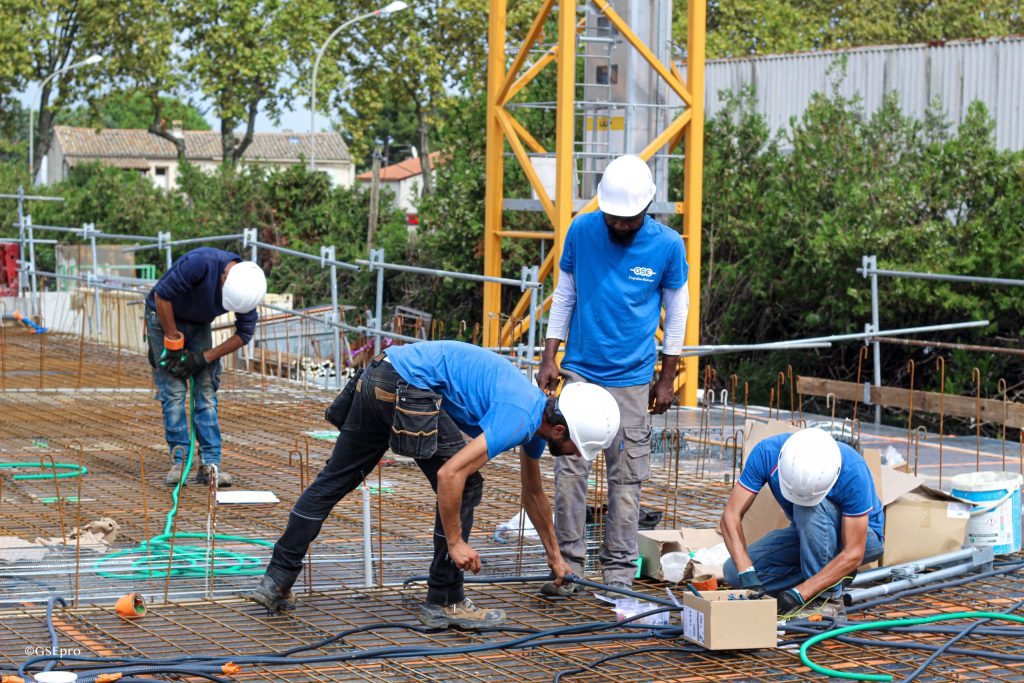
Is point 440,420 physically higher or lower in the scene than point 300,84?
lower

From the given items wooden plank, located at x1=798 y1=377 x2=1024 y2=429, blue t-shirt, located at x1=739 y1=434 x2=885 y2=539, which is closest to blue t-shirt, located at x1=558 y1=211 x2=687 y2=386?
blue t-shirt, located at x1=739 y1=434 x2=885 y2=539

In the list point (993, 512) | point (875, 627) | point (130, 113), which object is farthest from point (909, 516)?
point (130, 113)

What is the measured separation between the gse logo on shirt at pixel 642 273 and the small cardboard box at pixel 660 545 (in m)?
1.16

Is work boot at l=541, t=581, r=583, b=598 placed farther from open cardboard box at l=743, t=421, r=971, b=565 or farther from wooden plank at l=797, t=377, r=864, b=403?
wooden plank at l=797, t=377, r=864, b=403

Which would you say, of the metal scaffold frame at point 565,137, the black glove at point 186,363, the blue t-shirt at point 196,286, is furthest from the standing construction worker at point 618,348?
the metal scaffold frame at point 565,137

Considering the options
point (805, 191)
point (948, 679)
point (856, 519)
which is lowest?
point (948, 679)

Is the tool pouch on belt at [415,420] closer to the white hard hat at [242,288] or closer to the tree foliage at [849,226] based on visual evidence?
the white hard hat at [242,288]

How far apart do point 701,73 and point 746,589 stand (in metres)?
7.13

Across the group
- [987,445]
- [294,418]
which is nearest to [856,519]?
[987,445]

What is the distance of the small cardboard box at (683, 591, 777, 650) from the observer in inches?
186

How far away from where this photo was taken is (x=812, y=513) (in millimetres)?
5281

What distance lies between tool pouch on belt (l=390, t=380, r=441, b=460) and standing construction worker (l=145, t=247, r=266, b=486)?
8.86ft

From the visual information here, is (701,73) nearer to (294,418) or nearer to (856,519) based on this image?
(294,418)

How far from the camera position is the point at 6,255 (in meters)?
18.2
